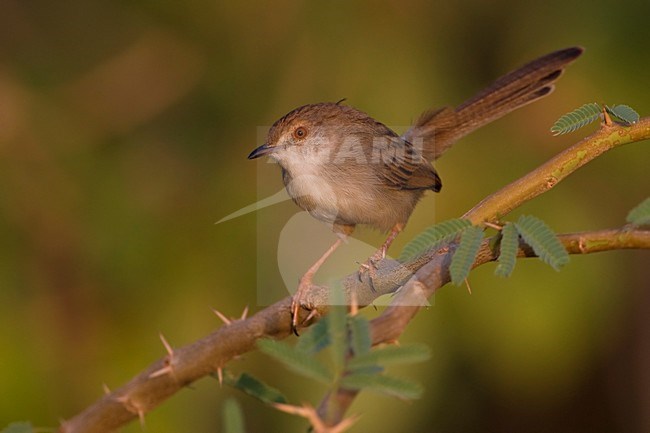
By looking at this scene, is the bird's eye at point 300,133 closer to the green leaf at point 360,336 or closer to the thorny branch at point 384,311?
the thorny branch at point 384,311

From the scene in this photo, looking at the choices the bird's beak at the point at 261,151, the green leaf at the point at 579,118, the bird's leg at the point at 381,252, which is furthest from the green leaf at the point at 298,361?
the bird's beak at the point at 261,151

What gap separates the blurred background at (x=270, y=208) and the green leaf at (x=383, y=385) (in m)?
2.94

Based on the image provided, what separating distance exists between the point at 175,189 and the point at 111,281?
0.72 metres

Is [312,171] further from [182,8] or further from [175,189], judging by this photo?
[182,8]

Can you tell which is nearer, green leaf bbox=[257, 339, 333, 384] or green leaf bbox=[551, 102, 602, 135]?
green leaf bbox=[257, 339, 333, 384]

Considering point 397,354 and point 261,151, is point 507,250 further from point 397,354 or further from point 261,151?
point 261,151

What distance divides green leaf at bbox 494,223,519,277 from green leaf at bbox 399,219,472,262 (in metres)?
0.12

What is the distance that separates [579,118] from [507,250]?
852 mm

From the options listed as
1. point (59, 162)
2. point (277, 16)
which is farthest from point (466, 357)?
point (59, 162)

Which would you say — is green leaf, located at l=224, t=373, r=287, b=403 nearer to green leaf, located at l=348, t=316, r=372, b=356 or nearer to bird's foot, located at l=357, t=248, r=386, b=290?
green leaf, located at l=348, t=316, r=372, b=356

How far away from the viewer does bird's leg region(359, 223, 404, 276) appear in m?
3.34

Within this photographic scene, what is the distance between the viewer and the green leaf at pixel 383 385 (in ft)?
5.41

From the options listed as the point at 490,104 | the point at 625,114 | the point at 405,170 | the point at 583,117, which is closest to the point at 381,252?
the point at 405,170

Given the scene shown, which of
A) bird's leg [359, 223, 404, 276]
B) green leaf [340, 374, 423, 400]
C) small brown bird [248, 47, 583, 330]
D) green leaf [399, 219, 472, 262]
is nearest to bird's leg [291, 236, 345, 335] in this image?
small brown bird [248, 47, 583, 330]
